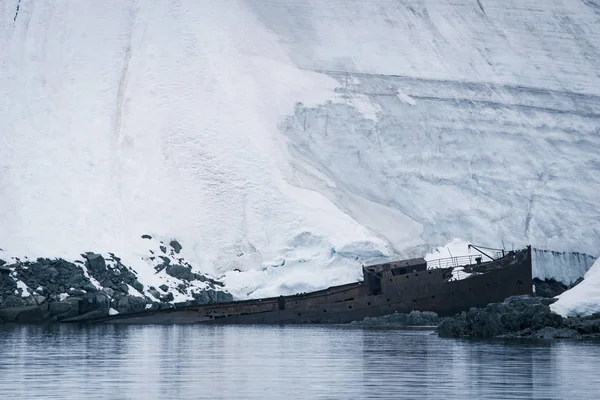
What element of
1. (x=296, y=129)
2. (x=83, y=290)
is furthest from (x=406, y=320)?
(x=296, y=129)

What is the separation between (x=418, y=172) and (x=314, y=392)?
1372 inches

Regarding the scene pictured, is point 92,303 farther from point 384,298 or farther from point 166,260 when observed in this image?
point 384,298

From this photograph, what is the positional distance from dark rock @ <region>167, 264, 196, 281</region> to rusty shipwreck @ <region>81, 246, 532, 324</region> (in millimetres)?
2484

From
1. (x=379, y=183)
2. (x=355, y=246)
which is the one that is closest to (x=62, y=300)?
(x=355, y=246)

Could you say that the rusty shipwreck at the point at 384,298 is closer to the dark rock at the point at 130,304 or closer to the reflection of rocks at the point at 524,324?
the dark rock at the point at 130,304

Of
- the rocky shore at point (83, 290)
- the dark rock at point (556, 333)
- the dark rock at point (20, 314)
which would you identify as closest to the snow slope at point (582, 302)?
the dark rock at point (556, 333)

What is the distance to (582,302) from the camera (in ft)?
111

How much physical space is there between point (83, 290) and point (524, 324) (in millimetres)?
17905

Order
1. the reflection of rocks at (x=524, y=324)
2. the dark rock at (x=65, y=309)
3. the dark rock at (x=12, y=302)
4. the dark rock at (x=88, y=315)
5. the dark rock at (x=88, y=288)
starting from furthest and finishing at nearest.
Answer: the dark rock at (x=88, y=288) < the dark rock at (x=88, y=315) < the dark rock at (x=65, y=309) < the dark rock at (x=12, y=302) < the reflection of rocks at (x=524, y=324)

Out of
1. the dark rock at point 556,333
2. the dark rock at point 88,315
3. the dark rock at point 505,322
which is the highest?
the dark rock at point 88,315

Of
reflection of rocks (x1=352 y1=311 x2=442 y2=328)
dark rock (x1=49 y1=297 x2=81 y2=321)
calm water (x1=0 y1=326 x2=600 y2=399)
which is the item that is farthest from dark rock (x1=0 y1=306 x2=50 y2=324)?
reflection of rocks (x1=352 y1=311 x2=442 y2=328)

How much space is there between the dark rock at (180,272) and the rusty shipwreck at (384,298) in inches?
97.8

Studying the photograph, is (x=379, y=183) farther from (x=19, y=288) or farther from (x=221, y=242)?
(x=19, y=288)

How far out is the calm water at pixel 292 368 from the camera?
20.9 meters
